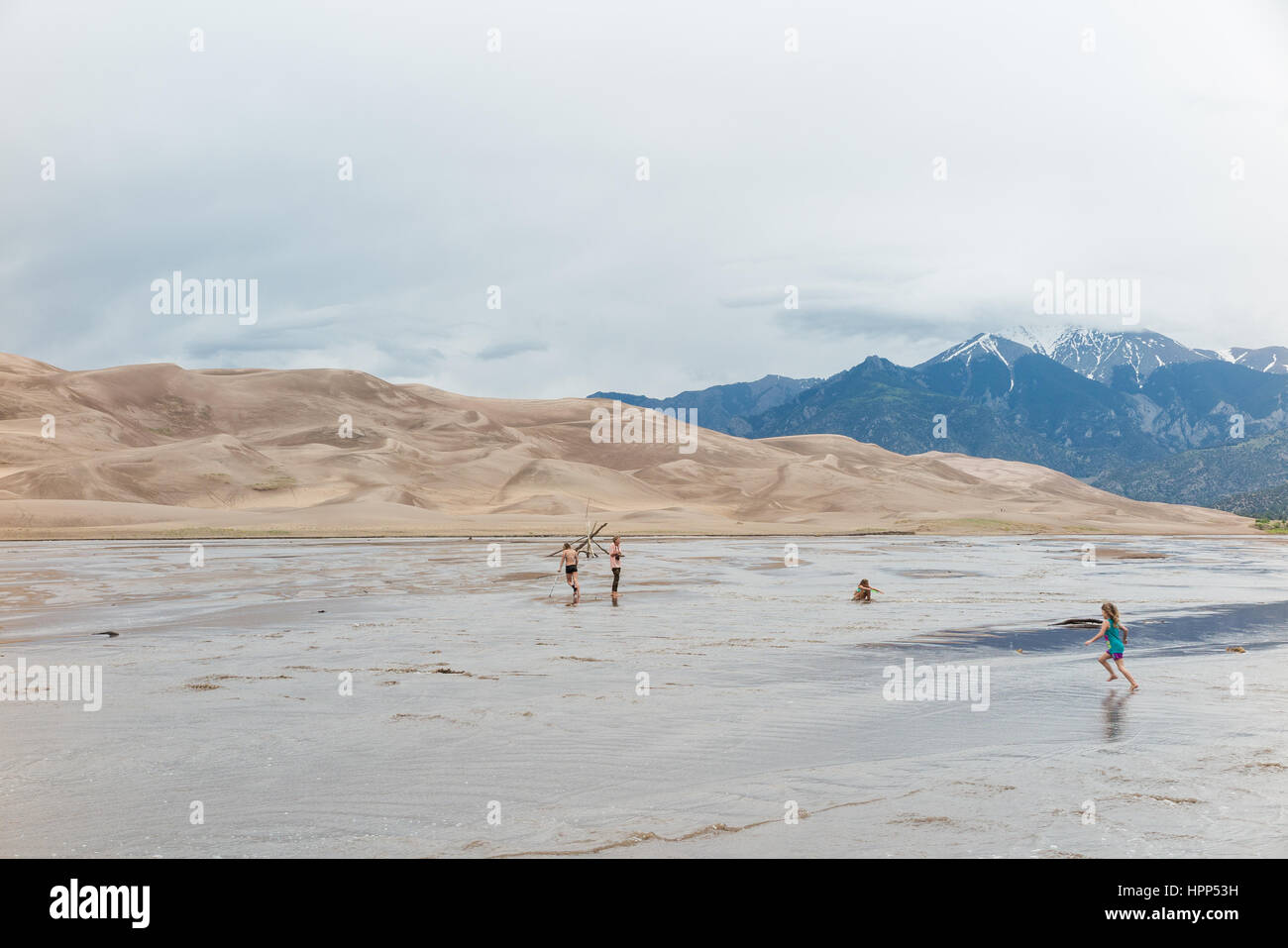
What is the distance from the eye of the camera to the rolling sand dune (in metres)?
92.1

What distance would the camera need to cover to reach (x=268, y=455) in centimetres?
14188

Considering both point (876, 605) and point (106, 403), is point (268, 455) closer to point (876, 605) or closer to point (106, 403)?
point (106, 403)

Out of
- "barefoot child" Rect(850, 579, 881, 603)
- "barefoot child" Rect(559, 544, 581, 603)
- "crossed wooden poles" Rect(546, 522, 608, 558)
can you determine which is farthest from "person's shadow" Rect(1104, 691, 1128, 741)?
"crossed wooden poles" Rect(546, 522, 608, 558)

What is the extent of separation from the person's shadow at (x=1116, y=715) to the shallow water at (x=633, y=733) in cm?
8

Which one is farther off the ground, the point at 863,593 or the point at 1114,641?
the point at 1114,641

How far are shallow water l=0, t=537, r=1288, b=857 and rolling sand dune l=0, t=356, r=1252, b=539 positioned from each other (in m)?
59.8

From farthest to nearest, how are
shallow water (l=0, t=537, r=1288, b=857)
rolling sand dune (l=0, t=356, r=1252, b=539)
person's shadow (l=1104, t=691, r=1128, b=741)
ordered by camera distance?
rolling sand dune (l=0, t=356, r=1252, b=539)
person's shadow (l=1104, t=691, r=1128, b=741)
shallow water (l=0, t=537, r=1288, b=857)

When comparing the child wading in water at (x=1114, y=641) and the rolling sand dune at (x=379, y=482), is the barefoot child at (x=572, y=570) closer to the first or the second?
the child wading in water at (x=1114, y=641)

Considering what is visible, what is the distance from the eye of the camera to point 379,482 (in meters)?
136

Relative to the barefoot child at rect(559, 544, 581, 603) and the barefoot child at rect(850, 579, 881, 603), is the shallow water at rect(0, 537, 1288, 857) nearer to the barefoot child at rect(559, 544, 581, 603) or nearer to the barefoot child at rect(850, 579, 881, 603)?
the barefoot child at rect(850, 579, 881, 603)

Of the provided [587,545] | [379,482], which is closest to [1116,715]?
[587,545]

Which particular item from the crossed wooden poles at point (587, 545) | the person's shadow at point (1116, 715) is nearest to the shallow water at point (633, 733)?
the person's shadow at point (1116, 715)

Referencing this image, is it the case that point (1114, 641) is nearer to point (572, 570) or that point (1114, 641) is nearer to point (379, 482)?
point (572, 570)

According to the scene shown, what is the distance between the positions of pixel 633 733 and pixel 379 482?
5107 inches
